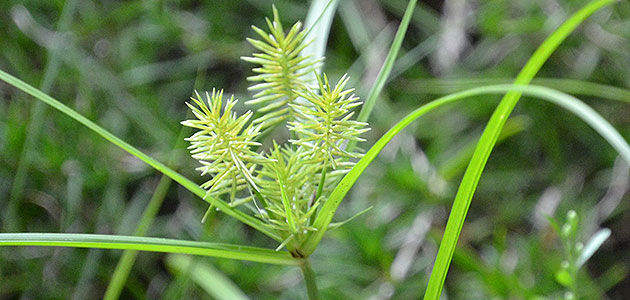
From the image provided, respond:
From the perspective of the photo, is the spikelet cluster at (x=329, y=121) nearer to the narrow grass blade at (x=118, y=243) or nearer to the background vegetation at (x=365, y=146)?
the narrow grass blade at (x=118, y=243)

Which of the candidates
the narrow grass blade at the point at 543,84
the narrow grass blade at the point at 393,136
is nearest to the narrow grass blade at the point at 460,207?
the narrow grass blade at the point at 393,136

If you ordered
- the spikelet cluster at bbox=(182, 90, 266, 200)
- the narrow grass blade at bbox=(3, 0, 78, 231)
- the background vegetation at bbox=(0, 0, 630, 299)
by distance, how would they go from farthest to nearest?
the background vegetation at bbox=(0, 0, 630, 299) < the narrow grass blade at bbox=(3, 0, 78, 231) < the spikelet cluster at bbox=(182, 90, 266, 200)

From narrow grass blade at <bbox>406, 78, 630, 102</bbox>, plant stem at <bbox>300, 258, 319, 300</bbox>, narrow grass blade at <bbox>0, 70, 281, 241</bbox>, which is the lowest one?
plant stem at <bbox>300, 258, 319, 300</bbox>

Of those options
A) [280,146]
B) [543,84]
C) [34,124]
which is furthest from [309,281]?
[543,84]

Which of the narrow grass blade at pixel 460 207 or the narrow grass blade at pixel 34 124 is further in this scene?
the narrow grass blade at pixel 34 124

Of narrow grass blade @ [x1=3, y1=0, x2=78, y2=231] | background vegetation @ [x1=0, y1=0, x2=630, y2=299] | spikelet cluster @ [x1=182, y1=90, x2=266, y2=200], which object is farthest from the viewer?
background vegetation @ [x1=0, y1=0, x2=630, y2=299]

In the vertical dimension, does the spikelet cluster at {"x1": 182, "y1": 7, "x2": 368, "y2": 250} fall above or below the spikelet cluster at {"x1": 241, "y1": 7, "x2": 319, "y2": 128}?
below

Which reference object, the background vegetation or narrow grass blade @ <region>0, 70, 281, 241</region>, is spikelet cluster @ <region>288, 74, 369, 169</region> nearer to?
narrow grass blade @ <region>0, 70, 281, 241</region>

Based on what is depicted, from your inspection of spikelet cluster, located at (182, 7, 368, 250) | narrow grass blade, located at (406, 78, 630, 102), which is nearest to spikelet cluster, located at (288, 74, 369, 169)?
spikelet cluster, located at (182, 7, 368, 250)

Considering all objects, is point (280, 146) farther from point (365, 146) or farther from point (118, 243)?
point (365, 146)
